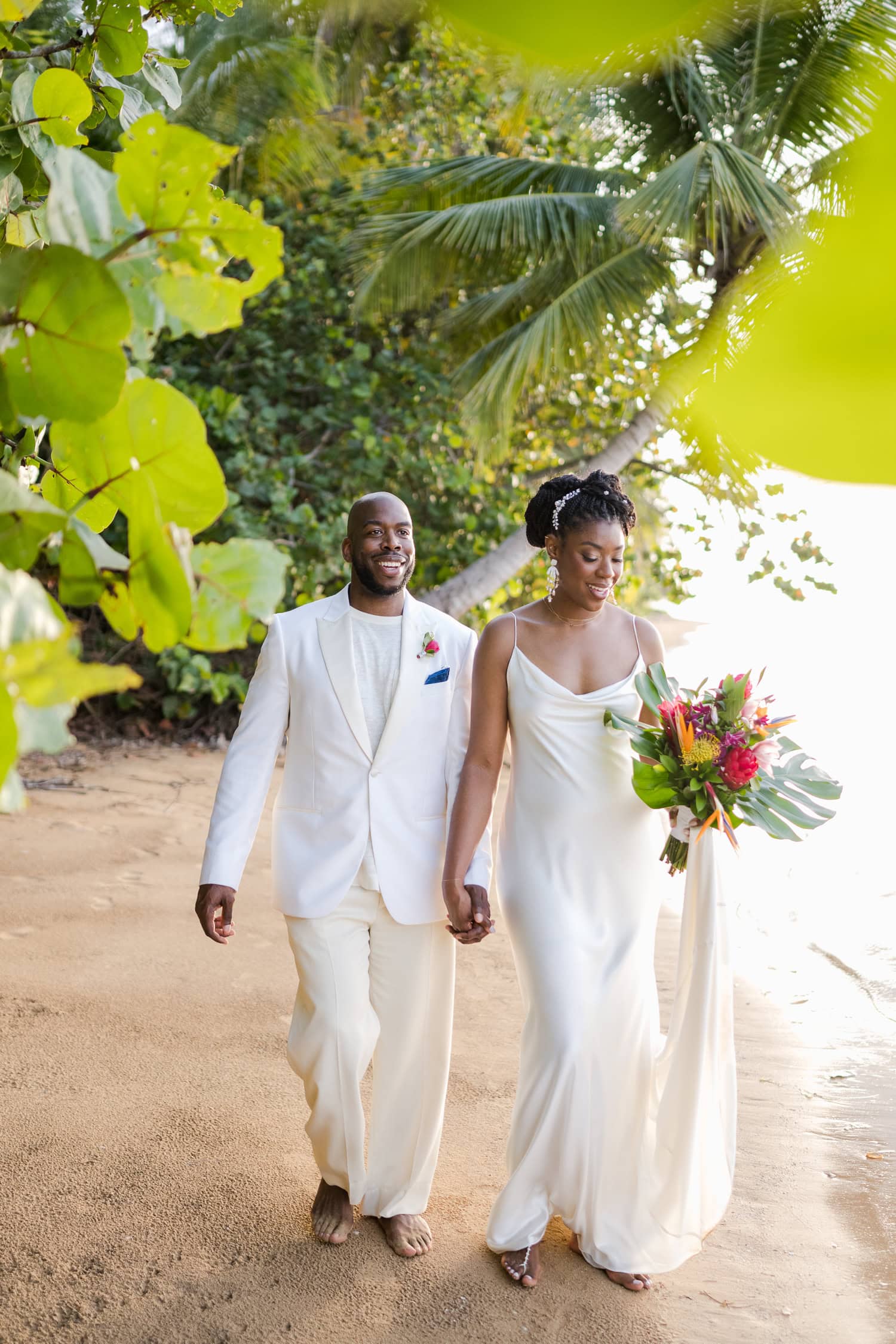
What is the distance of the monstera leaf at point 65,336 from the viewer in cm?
63

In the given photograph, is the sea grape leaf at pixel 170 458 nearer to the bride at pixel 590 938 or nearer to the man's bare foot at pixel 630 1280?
the bride at pixel 590 938

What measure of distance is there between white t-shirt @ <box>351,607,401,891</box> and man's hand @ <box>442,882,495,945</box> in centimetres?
48

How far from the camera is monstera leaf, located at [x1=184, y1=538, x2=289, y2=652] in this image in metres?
0.65

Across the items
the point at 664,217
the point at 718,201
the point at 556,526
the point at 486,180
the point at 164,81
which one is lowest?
the point at 556,526

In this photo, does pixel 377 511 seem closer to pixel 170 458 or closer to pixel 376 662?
pixel 376 662

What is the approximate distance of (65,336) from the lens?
64 cm

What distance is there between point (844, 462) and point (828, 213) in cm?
10

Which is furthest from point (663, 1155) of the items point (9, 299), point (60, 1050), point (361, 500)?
point (9, 299)

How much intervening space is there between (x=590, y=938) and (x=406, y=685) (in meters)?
0.91

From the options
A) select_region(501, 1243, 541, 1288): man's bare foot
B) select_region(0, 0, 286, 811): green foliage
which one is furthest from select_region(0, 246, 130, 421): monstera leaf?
select_region(501, 1243, 541, 1288): man's bare foot

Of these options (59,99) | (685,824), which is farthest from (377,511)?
(59,99)

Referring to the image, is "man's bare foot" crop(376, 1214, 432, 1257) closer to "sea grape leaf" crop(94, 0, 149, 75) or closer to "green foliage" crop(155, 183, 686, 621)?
"sea grape leaf" crop(94, 0, 149, 75)

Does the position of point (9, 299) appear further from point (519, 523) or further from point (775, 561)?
point (775, 561)

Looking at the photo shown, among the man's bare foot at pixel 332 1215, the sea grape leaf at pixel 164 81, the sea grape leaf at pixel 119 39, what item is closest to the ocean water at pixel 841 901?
the sea grape leaf at pixel 164 81
